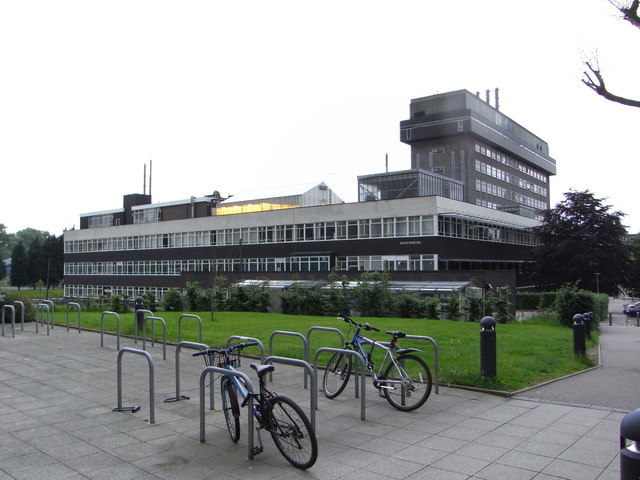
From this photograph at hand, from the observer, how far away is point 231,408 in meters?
6.04

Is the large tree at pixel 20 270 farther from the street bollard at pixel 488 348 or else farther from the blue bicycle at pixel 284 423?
the blue bicycle at pixel 284 423

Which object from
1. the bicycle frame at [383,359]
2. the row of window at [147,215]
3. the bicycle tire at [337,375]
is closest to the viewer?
the bicycle frame at [383,359]

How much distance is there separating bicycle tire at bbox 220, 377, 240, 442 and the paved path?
0.48ft

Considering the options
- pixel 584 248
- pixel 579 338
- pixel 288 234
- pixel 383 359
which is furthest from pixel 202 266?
pixel 383 359

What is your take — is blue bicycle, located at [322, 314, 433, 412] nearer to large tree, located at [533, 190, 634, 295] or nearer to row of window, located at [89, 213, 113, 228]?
large tree, located at [533, 190, 634, 295]

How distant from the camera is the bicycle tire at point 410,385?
24.0 ft

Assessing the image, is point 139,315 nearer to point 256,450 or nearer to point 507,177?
point 256,450

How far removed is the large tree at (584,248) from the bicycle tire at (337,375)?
1805 inches

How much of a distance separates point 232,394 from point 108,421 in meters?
1.96

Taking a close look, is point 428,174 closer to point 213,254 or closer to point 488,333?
point 213,254

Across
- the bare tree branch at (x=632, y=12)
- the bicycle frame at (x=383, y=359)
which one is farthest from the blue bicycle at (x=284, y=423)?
the bare tree branch at (x=632, y=12)

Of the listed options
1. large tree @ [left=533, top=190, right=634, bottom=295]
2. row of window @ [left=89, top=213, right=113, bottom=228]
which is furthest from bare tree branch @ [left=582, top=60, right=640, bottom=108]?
row of window @ [left=89, top=213, right=113, bottom=228]

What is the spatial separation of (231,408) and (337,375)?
8.25 feet

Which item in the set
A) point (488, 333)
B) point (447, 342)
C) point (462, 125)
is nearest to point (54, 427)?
point (488, 333)
